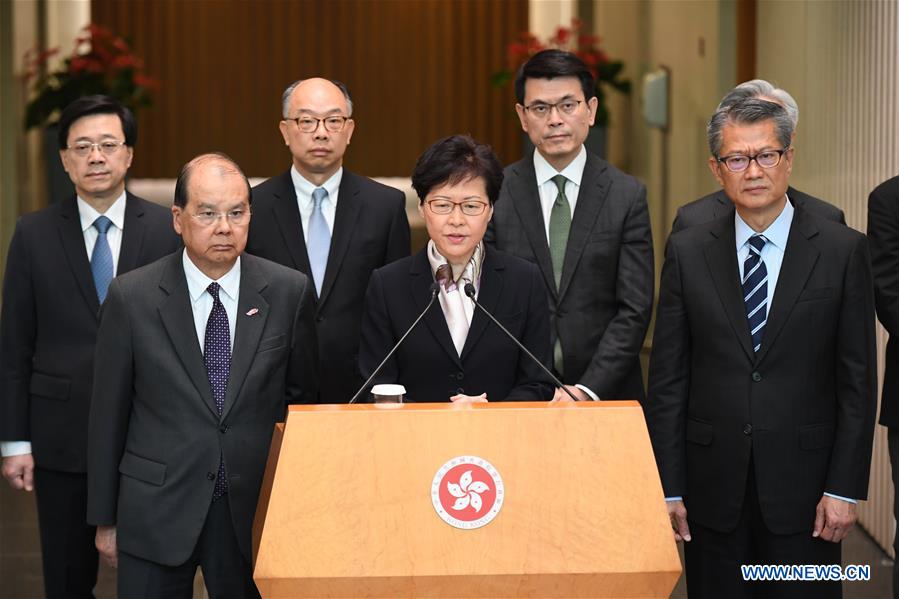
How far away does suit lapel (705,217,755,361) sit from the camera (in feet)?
10.4

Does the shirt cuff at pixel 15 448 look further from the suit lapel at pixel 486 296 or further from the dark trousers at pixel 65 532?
the suit lapel at pixel 486 296

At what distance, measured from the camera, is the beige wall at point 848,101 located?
17.1 ft

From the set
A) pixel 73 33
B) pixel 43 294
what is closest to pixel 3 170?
pixel 73 33

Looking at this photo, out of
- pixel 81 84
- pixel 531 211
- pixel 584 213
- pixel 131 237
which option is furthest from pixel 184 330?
pixel 81 84

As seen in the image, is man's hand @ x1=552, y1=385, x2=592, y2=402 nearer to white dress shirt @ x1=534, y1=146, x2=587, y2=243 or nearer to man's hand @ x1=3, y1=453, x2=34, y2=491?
white dress shirt @ x1=534, y1=146, x2=587, y2=243

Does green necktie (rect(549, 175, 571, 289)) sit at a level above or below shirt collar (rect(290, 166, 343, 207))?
below

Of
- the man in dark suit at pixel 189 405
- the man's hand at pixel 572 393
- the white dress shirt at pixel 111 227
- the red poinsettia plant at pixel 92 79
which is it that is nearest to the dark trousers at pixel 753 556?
the man's hand at pixel 572 393

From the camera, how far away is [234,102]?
15.6 meters

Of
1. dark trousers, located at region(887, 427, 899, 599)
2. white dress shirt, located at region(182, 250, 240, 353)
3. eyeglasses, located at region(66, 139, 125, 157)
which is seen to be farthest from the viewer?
eyeglasses, located at region(66, 139, 125, 157)

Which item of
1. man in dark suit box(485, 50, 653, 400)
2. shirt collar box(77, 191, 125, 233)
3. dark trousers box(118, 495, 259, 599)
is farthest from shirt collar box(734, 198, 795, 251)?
shirt collar box(77, 191, 125, 233)

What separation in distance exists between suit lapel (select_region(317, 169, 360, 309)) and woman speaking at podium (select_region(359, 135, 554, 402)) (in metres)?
0.56

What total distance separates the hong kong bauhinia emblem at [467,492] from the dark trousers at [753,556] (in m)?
0.90

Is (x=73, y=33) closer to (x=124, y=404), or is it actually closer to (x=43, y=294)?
(x=43, y=294)

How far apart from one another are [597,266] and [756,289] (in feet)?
2.44
